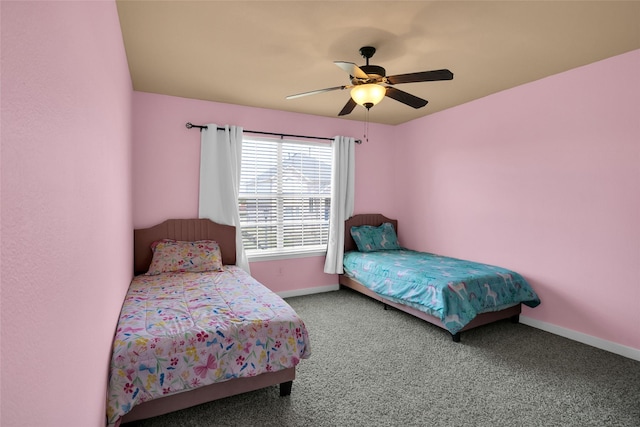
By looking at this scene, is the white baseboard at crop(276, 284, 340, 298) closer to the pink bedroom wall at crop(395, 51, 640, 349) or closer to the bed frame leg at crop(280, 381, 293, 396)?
the pink bedroom wall at crop(395, 51, 640, 349)

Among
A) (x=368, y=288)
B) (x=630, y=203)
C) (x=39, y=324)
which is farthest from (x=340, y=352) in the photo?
(x=630, y=203)

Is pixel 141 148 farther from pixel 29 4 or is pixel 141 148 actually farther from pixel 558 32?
pixel 558 32

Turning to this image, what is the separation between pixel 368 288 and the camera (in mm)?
4113

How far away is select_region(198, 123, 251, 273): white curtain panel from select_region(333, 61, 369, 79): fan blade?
2133 millimetres

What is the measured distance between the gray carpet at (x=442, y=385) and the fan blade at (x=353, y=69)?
2.22 metres

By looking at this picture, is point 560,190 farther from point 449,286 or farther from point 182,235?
point 182,235

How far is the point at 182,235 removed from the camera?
382 cm

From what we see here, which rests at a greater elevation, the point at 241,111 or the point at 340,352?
the point at 241,111

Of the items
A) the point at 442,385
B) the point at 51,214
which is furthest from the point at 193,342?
the point at 442,385

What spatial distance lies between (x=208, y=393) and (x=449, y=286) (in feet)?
7.29

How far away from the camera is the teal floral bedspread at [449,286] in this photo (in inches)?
120

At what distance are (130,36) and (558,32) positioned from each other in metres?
3.12

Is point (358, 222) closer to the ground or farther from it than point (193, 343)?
farther from it

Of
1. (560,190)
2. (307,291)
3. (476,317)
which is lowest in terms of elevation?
(307,291)
